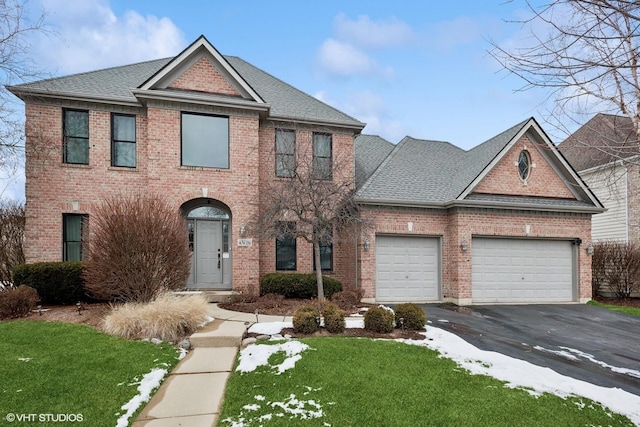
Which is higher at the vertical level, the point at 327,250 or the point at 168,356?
the point at 327,250

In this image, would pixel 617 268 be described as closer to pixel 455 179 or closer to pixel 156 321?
pixel 455 179

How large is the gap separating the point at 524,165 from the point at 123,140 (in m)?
15.0

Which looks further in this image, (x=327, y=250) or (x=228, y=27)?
(x=327, y=250)

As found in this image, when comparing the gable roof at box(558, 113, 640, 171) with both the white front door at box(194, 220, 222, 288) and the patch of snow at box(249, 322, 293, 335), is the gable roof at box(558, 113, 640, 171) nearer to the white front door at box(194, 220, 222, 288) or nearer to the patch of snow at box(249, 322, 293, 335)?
the patch of snow at box(249, 322, 293, 335)

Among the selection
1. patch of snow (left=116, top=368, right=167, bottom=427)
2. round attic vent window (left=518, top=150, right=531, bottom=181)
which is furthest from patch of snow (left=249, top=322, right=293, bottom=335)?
round attic vent window (left=518, top=150, right=531, bottom=181)

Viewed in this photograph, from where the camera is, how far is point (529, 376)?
5.64m

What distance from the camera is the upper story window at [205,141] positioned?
12484 millimetres

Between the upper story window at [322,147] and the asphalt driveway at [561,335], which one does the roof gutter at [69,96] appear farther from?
the asphalt driveway at [561,335]

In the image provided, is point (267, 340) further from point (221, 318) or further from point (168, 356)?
point (221, 318)

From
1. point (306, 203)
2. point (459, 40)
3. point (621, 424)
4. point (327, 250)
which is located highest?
point (459, 40)

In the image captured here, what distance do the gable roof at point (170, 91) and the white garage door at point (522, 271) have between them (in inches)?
277

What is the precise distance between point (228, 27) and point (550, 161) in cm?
1283

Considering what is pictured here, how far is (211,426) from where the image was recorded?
4.23m

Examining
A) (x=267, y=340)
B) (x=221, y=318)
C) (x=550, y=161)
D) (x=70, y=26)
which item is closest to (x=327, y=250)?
(x=221, y=318)
